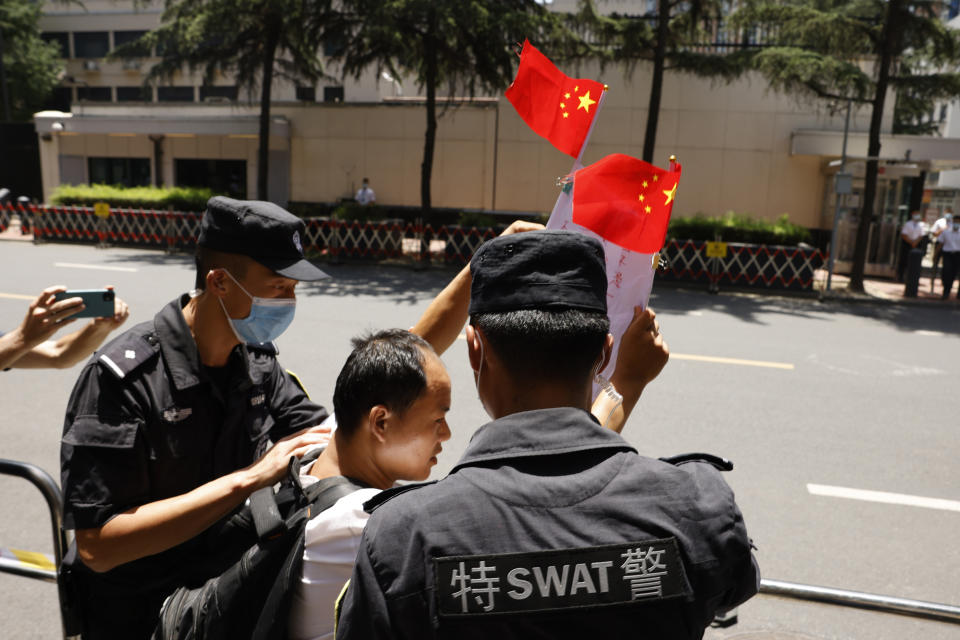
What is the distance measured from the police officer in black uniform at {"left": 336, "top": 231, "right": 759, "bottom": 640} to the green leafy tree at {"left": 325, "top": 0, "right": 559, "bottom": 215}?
16.0m

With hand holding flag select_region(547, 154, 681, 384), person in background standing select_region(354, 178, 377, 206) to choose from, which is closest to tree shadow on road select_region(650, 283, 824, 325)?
person in background standing select_region(354, 178, 377, 206)

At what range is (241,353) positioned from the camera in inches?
90.8

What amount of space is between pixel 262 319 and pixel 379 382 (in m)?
0.70

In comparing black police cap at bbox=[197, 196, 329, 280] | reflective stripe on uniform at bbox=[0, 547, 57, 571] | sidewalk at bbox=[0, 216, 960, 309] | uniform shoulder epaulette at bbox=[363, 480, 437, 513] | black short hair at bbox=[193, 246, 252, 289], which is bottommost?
sidewalk at bbox=[0, 216, 960, 309]

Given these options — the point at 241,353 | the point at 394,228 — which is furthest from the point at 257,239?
the point at 394,228

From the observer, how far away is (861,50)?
1509cm

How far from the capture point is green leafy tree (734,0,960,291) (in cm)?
1442

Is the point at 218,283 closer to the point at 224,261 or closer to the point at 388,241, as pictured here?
the point at 224,261

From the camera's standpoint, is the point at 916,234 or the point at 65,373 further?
the point at 916,234

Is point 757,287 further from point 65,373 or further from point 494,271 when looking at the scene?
point 494,271

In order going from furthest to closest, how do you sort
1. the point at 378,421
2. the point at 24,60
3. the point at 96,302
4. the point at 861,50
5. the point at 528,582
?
the point at 24,60 < the point at 861,50 < the point at 96,302 < the point at 378,421 < the point at 528,582

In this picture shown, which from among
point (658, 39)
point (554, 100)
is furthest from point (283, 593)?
point (658, 39)

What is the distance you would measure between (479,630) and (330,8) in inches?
759

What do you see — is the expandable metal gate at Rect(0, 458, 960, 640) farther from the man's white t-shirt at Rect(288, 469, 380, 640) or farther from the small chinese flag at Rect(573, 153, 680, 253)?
the small chinese flag at Rect(573, 153, 680, 253)
